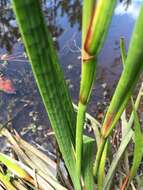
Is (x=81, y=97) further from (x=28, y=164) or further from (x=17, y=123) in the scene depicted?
(x=17, y=123)

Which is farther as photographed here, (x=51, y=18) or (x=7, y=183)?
(x=51, y=18)

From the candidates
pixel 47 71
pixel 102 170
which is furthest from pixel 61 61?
pixel 47 71

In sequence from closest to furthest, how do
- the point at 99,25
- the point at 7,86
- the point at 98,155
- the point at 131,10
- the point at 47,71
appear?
1. the point at 99,25
2. the point at 47,71
3. the point at 98,155
4. the point at 7,86
5. the point at 131,10

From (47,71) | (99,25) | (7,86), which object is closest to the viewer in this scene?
(99,25)

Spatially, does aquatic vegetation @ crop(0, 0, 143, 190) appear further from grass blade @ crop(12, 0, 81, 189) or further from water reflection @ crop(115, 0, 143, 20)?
water reflection @ crop(115, 0, 143, 20)

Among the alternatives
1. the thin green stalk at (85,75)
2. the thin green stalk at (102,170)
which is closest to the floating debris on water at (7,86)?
the thin green stalk at (102,170)

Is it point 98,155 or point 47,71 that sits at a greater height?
point 47,71

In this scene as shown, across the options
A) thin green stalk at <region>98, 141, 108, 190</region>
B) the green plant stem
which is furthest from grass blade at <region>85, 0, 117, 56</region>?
thin green stalk at <region>98, 141, 108, 190</region>

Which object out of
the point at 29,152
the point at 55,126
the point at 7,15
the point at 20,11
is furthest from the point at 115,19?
the point at 20,11

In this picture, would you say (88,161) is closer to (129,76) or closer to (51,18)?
(129,76)
